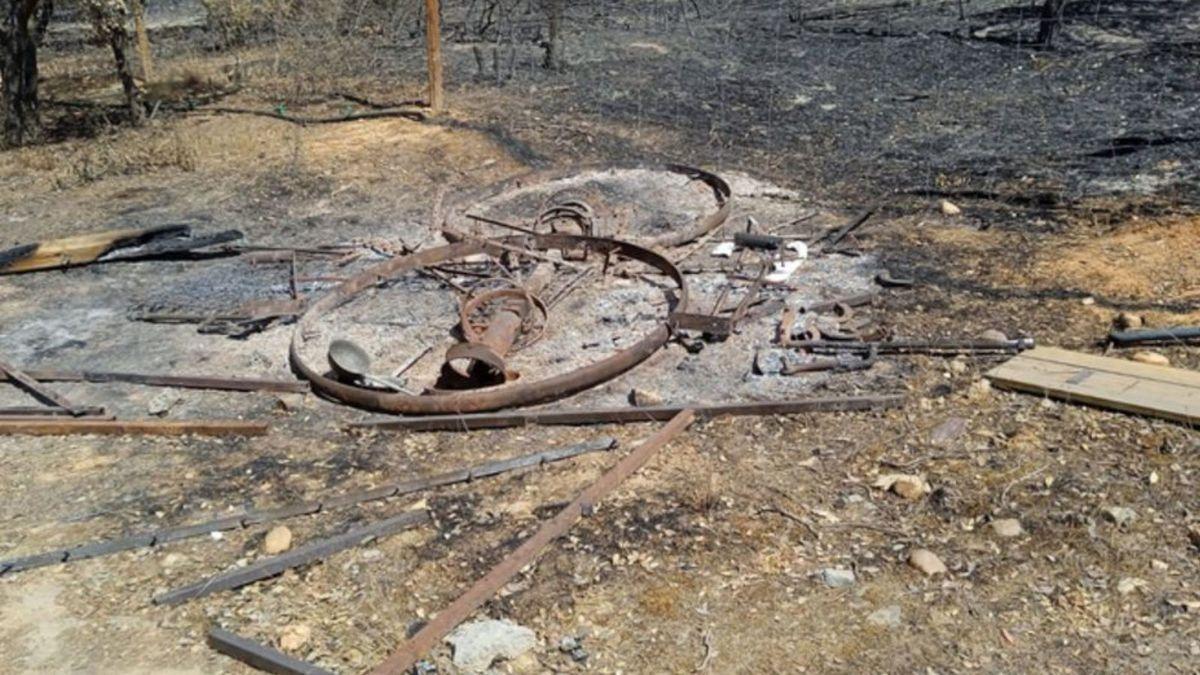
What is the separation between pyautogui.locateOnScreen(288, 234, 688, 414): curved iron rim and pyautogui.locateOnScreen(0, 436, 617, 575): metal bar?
0.55 metres

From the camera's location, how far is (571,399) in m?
6.12

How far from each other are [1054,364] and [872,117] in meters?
5.77

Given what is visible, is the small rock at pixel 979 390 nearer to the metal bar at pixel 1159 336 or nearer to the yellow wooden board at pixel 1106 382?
the yellow wooden board at pixel 1106 382

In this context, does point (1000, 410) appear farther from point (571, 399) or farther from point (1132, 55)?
point (1132, 55)

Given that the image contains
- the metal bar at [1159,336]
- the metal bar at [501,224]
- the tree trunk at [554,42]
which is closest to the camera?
the metal bar at [1159,336]

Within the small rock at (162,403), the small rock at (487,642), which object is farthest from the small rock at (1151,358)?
the small rock at (162,403)

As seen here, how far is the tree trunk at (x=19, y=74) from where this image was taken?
11797 mm

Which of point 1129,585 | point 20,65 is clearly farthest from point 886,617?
point 20,65

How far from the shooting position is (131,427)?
5.91 m

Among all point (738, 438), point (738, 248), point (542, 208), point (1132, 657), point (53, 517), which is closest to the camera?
point (1132, 657)

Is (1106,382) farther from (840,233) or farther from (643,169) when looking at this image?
(643,169)

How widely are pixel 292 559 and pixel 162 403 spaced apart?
218cm

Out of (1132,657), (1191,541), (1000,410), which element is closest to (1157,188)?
(1000,410)

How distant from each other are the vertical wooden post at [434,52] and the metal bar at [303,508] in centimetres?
739
